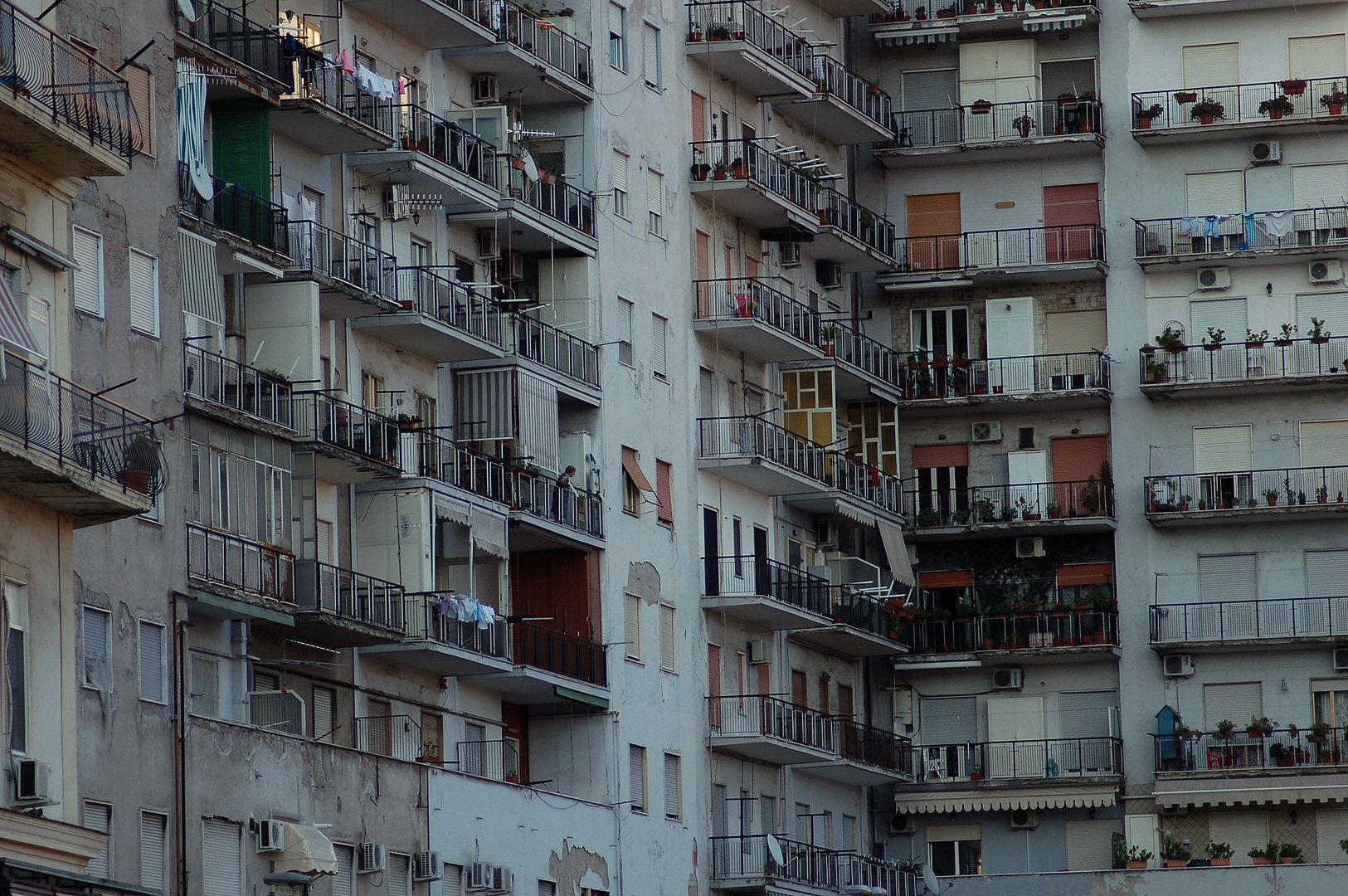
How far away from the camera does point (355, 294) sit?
152 ft

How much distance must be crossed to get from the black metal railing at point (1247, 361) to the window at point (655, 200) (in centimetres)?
1424

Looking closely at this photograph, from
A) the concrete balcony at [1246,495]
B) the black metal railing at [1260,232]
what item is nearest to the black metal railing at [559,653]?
the concrete balcony at [1246,495]

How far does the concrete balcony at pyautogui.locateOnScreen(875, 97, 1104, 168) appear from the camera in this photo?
→ 69062 millimetres

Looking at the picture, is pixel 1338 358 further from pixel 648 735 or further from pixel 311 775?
pixel 311 775

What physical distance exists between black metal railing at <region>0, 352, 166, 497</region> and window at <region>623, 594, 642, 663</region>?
19987 mm

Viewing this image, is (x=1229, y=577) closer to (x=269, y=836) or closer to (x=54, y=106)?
(x=269, y=836)

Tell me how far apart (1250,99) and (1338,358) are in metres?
6.61

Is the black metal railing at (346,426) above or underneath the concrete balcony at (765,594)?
above

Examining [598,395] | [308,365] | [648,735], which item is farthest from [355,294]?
[648,735]

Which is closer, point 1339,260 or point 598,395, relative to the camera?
point 598,395

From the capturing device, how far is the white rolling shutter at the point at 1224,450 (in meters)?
67.8

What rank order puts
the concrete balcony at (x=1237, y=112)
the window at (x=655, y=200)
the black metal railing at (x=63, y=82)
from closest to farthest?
1. the black metal railing at (x=63, y=82)
2. the window at (x=655, y=200)
3. the concrete balcony at (x=1237, y=112)

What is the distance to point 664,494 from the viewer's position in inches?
2308

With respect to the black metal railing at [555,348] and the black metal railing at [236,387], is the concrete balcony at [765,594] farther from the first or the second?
the black metal railing at [236,387]
